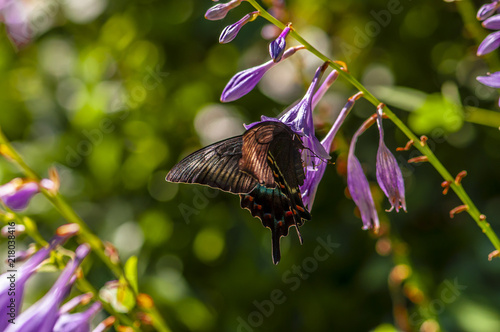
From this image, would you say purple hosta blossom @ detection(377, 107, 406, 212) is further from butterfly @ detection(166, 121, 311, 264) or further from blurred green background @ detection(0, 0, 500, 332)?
blurred green background @ detection(0, 0, 500, 332)

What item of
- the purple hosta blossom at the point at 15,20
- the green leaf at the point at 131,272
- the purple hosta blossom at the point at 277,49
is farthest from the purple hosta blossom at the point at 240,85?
the purple hosta blossom at the point at 15,20

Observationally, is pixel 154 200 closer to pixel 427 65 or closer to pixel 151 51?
pixel 151 51

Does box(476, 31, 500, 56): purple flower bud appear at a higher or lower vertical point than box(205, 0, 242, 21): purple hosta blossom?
lower

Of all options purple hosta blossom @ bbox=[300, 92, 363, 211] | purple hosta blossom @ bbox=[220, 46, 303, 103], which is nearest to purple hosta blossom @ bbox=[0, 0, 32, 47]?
purple hosta blossom @ bbox=[220, 46, 303, 103]

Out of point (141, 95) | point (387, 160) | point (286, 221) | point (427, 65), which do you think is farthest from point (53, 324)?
point (427, 65)

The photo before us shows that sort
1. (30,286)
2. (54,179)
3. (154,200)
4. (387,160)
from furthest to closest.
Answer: (154,200)
(30,286)
(54,179)
(387,160)

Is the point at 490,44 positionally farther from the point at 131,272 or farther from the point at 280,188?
the point at 131,272

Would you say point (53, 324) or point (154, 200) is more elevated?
point (53, 324)

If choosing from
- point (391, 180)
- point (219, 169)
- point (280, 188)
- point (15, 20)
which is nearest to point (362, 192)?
point (391, 180)
